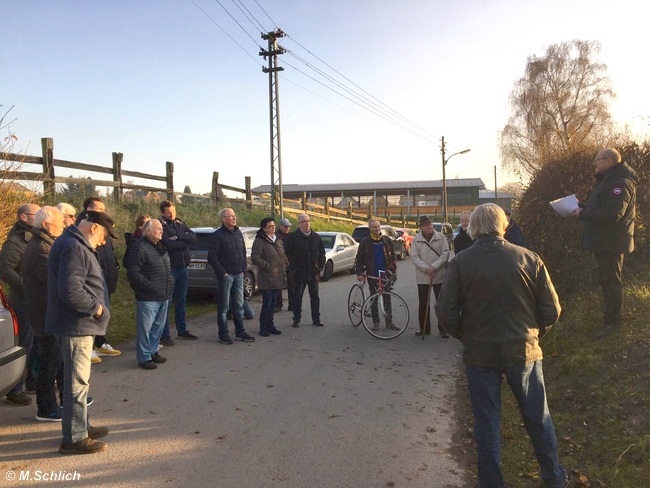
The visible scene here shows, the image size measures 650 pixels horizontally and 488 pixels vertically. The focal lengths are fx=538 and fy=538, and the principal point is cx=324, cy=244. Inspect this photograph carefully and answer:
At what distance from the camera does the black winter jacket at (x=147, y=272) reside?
21.7ft

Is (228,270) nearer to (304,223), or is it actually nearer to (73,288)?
(304,223)

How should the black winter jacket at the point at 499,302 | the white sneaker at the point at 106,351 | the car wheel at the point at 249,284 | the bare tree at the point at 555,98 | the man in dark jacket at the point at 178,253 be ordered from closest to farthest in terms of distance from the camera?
the black winter jacket at the point at 499,302
the white sneaker at the point at 106,351
the man in dark jacket at the point at 178,253
the car wheel at the point at 249,284
the bare tree at the point at 555,98

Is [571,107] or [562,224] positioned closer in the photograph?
[562,224]

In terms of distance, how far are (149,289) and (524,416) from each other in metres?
4.71

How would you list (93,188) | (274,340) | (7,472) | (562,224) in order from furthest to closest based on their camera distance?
1. (93,188)
2. (562,224)
3. (274,340)
4. (7,472)

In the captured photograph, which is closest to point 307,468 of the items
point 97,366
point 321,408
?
point 321,408

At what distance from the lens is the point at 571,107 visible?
1613 inches

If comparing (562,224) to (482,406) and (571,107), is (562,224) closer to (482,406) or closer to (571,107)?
(482,406)

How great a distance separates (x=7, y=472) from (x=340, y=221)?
33163 millimetres

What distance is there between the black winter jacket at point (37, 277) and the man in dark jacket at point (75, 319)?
78cm

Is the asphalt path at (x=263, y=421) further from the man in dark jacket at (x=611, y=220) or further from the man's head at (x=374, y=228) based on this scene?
the man's head at (x=374, y=228)

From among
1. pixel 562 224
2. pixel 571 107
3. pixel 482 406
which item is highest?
pixel 571 107

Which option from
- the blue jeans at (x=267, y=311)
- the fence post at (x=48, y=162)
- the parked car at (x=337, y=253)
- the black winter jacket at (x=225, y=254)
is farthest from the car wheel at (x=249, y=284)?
the fence post at (x=48, y=162)

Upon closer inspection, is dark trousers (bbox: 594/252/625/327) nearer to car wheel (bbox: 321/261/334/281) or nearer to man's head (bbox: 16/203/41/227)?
man's head (bbox: 16/203/41/227)
